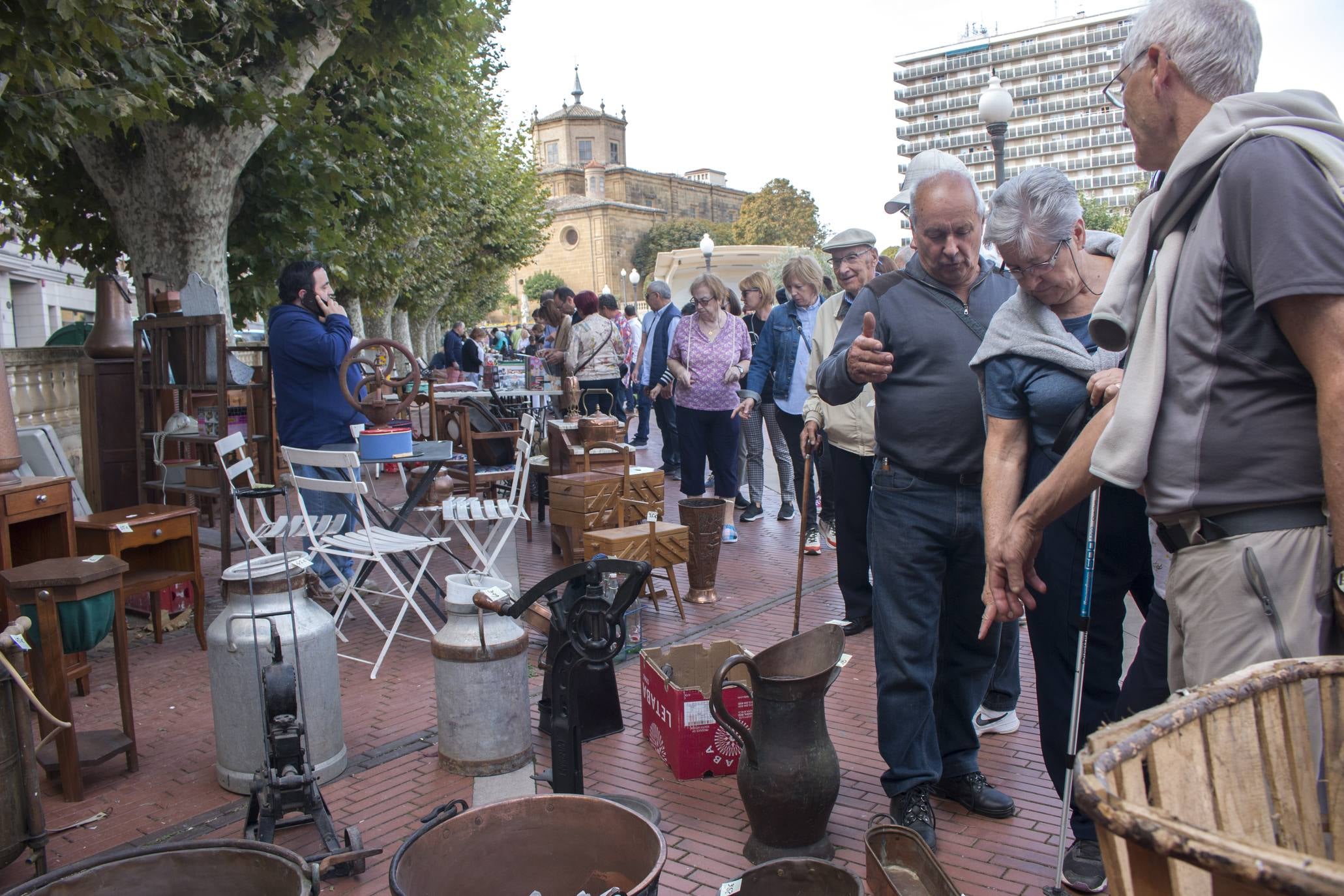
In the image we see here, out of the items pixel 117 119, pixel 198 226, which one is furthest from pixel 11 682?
pixel 198 226

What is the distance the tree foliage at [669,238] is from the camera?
8031cm

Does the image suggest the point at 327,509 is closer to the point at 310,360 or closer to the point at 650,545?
the point at 310,360

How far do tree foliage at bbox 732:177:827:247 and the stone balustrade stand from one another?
5242 centimetres

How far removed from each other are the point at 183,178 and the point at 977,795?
859cm

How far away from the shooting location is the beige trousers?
1754 mm

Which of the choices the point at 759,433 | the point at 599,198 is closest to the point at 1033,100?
the point at 599,198

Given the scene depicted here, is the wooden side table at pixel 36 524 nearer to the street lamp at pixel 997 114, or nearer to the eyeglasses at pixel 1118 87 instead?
the eyeglasses at pixel 1118 87

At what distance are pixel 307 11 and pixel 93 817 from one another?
24.1ft

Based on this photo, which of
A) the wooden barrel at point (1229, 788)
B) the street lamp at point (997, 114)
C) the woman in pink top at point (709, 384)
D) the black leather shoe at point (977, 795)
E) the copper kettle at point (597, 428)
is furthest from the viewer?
the street lamp at point (997, 114)

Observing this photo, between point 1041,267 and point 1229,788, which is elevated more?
point 1041,267

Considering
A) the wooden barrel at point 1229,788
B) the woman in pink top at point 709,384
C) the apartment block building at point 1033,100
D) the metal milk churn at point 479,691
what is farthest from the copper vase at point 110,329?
the apartment block building at point 1033,100

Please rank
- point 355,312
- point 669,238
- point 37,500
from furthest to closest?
point 669,238, point 355,312, point 37,500

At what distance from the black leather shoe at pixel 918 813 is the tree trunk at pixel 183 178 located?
26.1ft

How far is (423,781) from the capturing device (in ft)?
13.3
